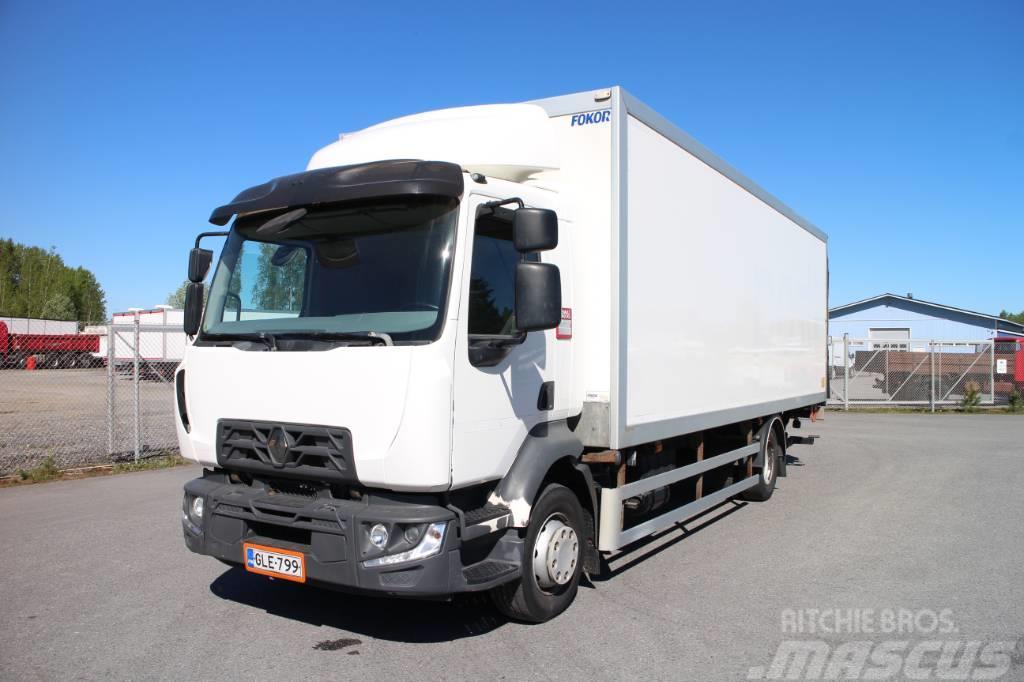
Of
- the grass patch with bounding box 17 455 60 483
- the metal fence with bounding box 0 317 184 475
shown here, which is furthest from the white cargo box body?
the grass patch with bounding box 17 455 60 483

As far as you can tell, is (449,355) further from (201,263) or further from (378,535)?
(201,263)

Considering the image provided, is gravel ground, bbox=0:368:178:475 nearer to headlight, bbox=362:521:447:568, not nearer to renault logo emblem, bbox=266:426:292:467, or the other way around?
renault logo emblem, bbox=266:426:292:467

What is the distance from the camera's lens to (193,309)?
4922mm

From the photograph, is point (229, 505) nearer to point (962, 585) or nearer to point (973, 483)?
point (962, 585)

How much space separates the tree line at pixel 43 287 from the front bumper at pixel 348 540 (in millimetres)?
72144

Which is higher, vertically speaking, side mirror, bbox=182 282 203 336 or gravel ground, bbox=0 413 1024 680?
side mirror, bbox=182 282 203 336

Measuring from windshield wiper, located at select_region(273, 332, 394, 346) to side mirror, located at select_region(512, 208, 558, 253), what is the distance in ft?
2.89

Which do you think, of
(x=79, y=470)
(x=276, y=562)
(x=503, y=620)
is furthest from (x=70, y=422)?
(x=503, y=620)

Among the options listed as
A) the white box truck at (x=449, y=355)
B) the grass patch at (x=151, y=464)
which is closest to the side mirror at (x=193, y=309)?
the white box truck at (x=449, y=355)

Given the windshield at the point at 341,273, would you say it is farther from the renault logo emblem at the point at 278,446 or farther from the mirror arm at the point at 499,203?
the renault logo emblem at the point at 278,446

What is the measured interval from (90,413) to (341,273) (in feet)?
57.5

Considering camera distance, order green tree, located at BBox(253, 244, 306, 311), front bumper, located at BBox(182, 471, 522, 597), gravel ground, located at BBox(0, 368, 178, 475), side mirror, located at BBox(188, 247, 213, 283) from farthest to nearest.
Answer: gravel ground, located at BBox(0, 368, 178, 475) → side mirror, located at BBox(188, 247, 213, 283) → green tree, located at BBox(253, 244, 306, 311) → front bumper, located at BBox(182, 471, 522, 597)

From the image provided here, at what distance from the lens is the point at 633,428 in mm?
5285

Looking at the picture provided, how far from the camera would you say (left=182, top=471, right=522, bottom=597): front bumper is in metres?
3.83
